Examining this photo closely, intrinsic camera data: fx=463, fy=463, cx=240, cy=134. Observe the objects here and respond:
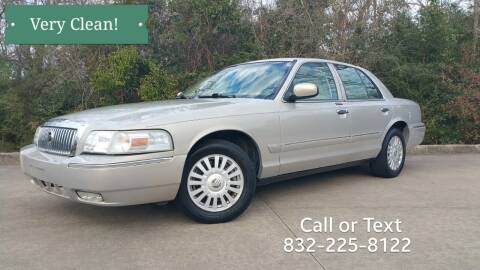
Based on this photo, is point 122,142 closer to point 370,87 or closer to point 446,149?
point 370,87

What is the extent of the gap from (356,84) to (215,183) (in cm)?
263

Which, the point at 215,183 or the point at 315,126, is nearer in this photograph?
the point at 215,183

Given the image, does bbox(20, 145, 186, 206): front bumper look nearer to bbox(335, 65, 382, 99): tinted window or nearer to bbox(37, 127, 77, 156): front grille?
bbox(37, 127, 77, 156): front grille

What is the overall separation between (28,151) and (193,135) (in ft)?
5.50

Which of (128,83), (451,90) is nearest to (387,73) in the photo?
(451,90)

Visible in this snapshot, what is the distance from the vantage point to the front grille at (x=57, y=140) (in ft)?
12.7

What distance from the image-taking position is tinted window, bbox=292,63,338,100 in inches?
202

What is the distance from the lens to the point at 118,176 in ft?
11.9

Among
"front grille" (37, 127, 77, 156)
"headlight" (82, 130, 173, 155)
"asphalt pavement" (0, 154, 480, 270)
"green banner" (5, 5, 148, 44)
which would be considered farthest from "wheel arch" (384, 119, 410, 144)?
"green banner" (5, 5, 148, 44)

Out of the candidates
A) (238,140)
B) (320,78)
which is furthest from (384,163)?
(238,140)

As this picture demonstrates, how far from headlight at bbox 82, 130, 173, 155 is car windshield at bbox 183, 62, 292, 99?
138 cm

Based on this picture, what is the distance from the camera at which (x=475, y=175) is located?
6.55 meters

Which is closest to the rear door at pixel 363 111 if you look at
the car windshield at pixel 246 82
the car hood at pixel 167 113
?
the car windshield at pixel 246 82

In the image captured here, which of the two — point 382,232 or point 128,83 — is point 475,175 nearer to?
point 382,232
